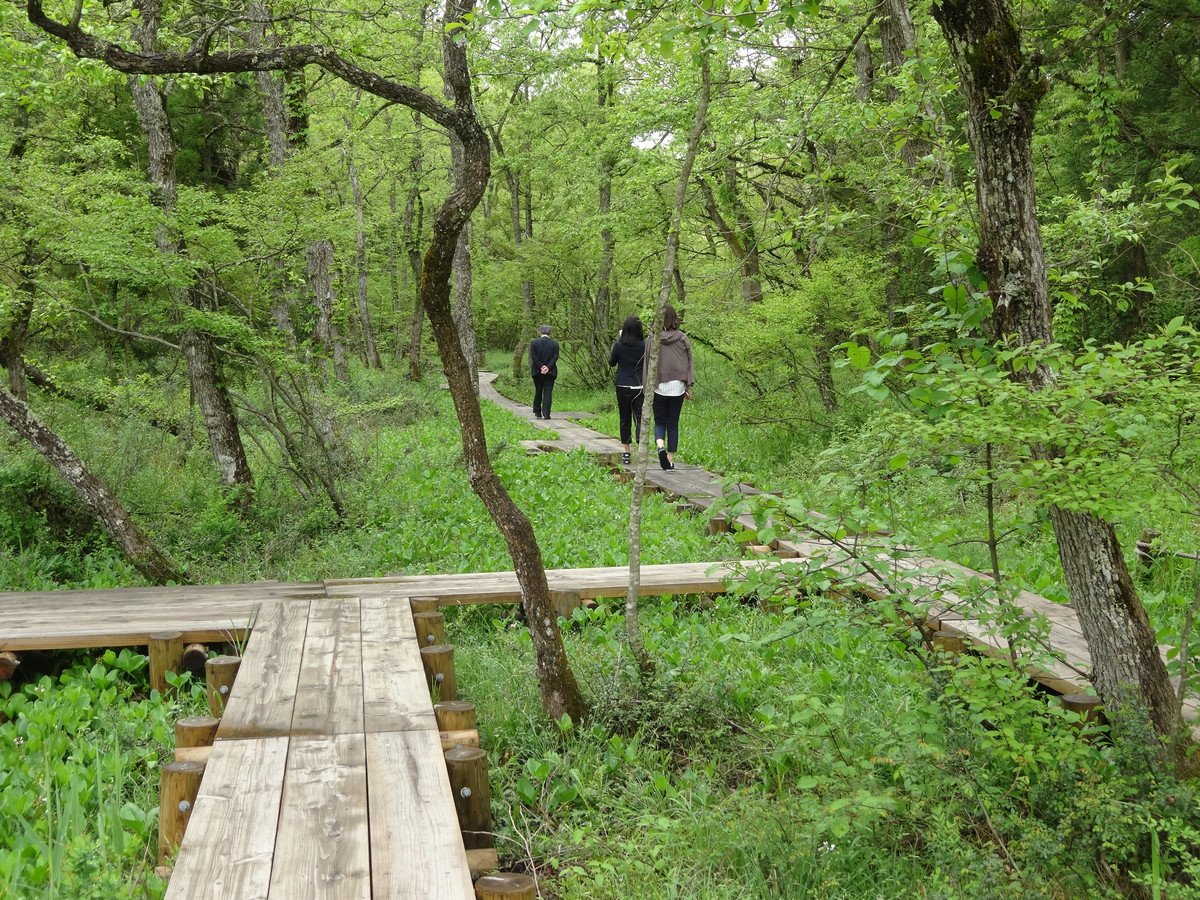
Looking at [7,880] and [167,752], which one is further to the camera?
[167,752]

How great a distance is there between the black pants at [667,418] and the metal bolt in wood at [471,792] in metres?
7.49

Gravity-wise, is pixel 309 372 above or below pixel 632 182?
below

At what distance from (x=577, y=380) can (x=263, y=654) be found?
Result: 20.7 metres

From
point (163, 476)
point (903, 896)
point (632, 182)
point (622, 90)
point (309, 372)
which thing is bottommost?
point (903, 896)

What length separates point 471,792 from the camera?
12.2 feet

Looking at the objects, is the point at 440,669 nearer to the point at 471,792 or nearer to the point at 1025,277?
the point at 471,792

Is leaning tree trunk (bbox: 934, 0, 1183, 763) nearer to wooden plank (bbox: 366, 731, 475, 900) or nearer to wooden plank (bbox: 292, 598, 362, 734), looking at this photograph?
wooden plank (bbox: 366, 731, 475, 900)

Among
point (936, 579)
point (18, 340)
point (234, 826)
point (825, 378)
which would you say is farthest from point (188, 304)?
point (825, 378)

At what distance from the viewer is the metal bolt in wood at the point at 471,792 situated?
3.70 meters

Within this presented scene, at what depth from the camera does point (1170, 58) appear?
10.0 m

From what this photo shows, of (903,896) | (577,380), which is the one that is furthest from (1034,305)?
(577,380)

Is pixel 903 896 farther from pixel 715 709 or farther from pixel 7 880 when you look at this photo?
pixel 7 880

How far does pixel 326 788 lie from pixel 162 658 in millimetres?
2462

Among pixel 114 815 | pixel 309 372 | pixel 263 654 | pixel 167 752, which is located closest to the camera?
pixel 114 815
